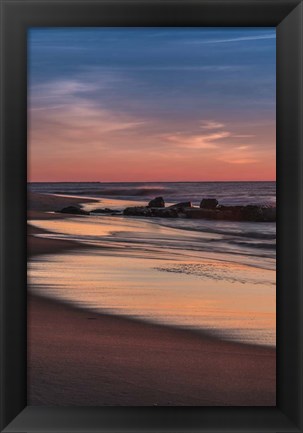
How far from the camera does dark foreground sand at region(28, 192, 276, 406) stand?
1.51 metres

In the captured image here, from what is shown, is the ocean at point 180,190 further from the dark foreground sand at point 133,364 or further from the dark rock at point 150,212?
the dark foreground sand at point 133,364

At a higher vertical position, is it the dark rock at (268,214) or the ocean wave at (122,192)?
the ocean wave at (122,192)

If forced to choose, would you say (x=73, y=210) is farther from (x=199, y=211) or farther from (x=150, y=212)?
(x=199, y=211)

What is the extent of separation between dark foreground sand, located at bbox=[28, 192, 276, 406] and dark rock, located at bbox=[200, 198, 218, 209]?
5.86ft

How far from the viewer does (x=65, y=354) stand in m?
1.86

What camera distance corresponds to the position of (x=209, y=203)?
3887mm

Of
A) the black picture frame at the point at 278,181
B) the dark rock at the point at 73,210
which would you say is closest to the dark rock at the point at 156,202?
the dark rock at the point at 73,210

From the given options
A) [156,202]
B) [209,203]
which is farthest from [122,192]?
[209,203]

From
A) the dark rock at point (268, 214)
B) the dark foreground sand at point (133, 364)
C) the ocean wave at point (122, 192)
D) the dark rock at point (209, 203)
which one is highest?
the ocean wave at point (122, 192)

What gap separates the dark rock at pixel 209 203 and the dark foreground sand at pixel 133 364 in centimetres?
178

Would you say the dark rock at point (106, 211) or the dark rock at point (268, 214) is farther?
the dark rock at point (106, 211)

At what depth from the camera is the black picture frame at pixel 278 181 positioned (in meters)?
1.09
